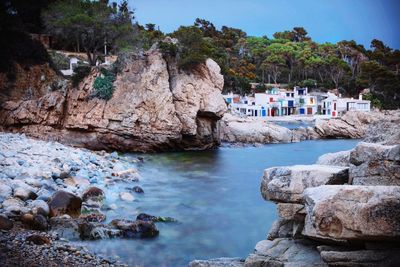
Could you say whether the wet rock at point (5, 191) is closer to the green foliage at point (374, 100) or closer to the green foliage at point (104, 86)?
the green foliage at point (104, 86)

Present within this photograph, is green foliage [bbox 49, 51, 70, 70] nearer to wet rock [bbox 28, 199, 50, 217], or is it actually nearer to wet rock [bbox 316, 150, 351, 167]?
wet rock [bbox 28, 199, 50, 217]

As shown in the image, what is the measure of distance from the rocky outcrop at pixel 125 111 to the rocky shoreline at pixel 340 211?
54.9ft

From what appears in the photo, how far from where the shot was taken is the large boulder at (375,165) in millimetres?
5094

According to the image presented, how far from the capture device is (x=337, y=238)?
4.70 m

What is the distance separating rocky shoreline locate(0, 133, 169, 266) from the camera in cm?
732

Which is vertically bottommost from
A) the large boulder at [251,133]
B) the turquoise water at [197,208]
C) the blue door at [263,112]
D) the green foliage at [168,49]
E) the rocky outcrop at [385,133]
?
the turquoise water at [197,208]

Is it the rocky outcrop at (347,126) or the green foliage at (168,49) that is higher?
the green foliage at (168,49)

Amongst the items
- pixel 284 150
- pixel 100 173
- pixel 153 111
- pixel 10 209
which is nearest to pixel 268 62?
pixel 284 150

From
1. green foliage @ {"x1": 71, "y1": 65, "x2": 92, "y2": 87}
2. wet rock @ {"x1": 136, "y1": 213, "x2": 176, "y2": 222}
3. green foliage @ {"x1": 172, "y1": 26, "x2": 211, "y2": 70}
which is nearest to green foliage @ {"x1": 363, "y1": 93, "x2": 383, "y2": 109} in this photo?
green foliage @ {"x1": 172, "y1": 26, "x2": 211, "y2": 70}

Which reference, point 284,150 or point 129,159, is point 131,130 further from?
point 284,150

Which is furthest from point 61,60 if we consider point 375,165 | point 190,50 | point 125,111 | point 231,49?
point 231,49

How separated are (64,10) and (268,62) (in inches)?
1748

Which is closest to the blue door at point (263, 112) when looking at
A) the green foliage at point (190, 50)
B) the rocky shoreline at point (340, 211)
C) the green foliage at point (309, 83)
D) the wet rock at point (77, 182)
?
the green foliage at point (309, 83)

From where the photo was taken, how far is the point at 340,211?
4.56 m
